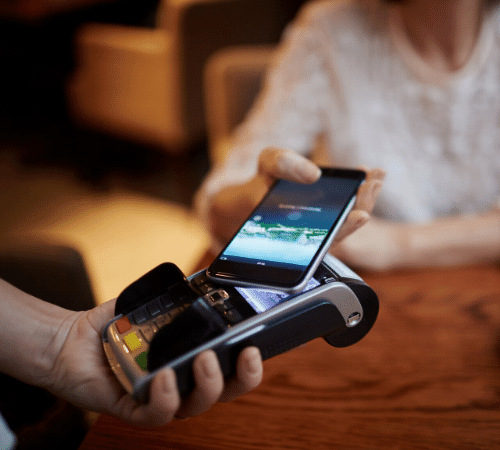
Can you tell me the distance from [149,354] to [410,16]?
613mm

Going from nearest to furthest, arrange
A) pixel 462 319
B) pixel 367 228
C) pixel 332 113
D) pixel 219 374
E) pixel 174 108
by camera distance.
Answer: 1. pixel 219 374
2. pixel 462 319
3. pixel 367 228
4. pixel 332 113
5. pixel 174 108

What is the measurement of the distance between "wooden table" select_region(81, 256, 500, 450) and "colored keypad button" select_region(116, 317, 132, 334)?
8 cm

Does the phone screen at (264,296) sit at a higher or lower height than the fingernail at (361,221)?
lower

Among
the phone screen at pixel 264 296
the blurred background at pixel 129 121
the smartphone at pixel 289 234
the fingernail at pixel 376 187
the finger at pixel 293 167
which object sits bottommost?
the blurred background at pixel 129 121

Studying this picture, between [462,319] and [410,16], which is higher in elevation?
[410,16]

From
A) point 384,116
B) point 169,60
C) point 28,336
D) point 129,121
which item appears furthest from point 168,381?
point 129,121

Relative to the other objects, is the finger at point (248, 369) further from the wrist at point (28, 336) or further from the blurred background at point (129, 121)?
the blurred background at point (129, 121)

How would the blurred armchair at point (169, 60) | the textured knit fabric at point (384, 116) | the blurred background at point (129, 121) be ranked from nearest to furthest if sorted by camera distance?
the textured knit fabric at point (384, 116) → the blurred background at point (129, 121) → the blurred armchair at point (169, 60)

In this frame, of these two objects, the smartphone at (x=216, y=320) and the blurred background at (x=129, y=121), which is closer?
the smartphone at (x=216, y=320)

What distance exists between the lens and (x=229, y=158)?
657mm

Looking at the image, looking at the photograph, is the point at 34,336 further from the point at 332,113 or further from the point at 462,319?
the point at 332,113

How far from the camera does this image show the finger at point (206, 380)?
0.26 meters

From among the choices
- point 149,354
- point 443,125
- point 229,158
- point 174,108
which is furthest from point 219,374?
point 174,108

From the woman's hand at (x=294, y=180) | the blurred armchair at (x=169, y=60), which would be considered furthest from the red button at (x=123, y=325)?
the blurred armchair at (x=169, y=60)
